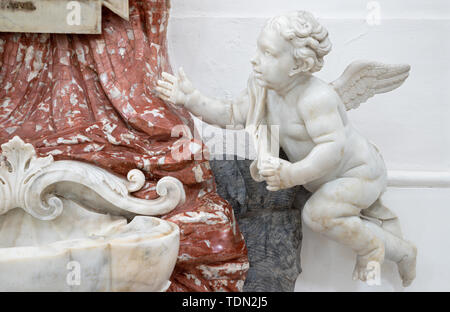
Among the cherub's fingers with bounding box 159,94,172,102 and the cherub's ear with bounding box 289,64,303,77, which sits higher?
the cherub's ear with bounding box 289,64,303,77

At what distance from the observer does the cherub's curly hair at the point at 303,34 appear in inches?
50.1

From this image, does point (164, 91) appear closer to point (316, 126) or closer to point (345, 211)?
point (316, 126)

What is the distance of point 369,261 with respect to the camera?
1495 millimetres

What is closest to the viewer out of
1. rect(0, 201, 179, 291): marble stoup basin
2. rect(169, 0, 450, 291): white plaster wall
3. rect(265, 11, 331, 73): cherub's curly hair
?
rect(0, 201, 179, 291): marble stoup basin

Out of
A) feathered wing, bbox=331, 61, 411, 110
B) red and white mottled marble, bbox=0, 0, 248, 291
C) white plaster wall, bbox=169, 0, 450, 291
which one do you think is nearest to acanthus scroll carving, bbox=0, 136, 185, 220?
red and white mottled marble, bbox=0, 0, 248, 291

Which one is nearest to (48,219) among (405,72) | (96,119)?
(96,119)

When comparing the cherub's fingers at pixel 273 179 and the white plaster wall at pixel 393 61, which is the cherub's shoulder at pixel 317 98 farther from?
the white plaster wall at pixel 393 61

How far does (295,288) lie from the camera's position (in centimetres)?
167

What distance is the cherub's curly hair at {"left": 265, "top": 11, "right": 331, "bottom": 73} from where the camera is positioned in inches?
50.1

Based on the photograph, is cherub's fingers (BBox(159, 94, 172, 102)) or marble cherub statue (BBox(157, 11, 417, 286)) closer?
marble cherub statue (BBox(157, 11, 417, 286))

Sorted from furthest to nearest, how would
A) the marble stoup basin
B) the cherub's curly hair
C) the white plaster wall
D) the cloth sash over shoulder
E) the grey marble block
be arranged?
the white plaster wall → the grey marble block → the cloth sash over shoulder → the cherub's curly hair → the marble stoup basin

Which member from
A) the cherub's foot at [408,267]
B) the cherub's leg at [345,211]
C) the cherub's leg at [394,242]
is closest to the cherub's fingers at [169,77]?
the cherub's leg at [345,211]

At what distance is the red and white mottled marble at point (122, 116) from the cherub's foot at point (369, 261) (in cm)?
31

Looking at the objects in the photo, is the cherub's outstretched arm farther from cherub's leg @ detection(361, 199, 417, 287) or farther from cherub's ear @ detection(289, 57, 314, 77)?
cherub's leg @ detection(361, 199, 417, 287)
